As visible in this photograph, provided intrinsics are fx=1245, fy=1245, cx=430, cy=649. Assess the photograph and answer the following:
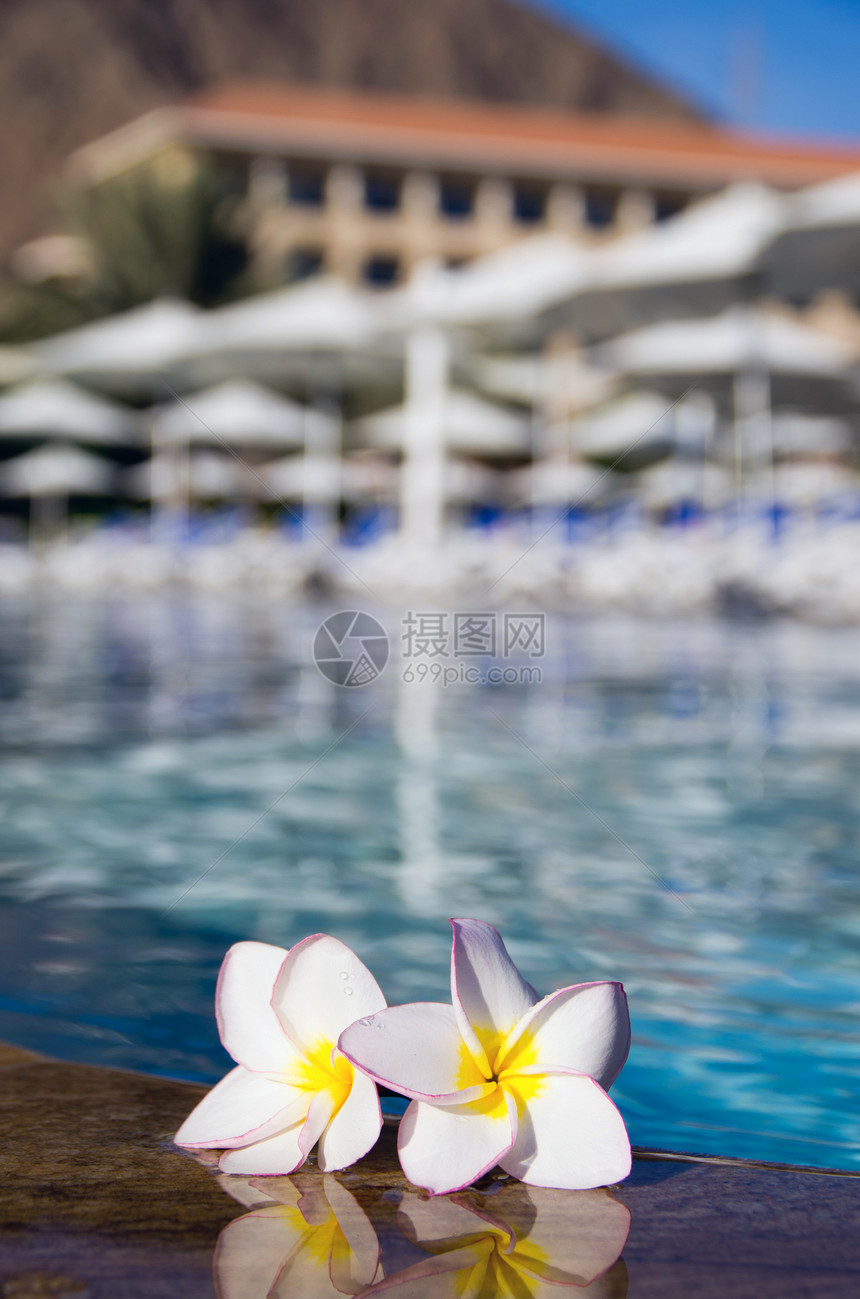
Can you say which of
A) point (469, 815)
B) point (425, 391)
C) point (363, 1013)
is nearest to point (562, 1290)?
point (363, 1013)

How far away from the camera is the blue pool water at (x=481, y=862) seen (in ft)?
4.67

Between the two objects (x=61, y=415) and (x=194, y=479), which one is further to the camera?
(x=194, y=479)

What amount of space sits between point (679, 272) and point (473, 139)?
25639 mm

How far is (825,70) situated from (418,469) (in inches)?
797

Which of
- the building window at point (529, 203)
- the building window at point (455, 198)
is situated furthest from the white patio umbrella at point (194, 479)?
the building window at point (529, 203)

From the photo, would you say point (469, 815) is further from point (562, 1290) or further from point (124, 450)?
point (124, 450)

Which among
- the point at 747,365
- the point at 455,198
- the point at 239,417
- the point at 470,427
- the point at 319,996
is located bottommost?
the point at 319,996

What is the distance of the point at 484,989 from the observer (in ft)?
2.84

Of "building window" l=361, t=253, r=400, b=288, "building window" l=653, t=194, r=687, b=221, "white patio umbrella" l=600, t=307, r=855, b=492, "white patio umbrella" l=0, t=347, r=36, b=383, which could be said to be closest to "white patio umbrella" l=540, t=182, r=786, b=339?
"white patio umbrella" l=600, t=307, r=855, b=492

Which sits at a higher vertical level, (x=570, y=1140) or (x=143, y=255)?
(x=143, y=255)

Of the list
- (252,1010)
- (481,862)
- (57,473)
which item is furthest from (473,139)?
(252,1010)

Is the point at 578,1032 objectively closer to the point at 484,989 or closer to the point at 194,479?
the point at 484,989

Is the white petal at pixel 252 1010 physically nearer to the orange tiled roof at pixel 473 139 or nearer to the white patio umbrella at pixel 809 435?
the white patio umbrella at pixel 809 435

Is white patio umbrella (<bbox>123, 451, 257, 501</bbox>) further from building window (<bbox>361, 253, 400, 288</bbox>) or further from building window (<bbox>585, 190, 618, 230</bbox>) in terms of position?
building window (<bbox>585, 190, 618, 230</bbox>)
